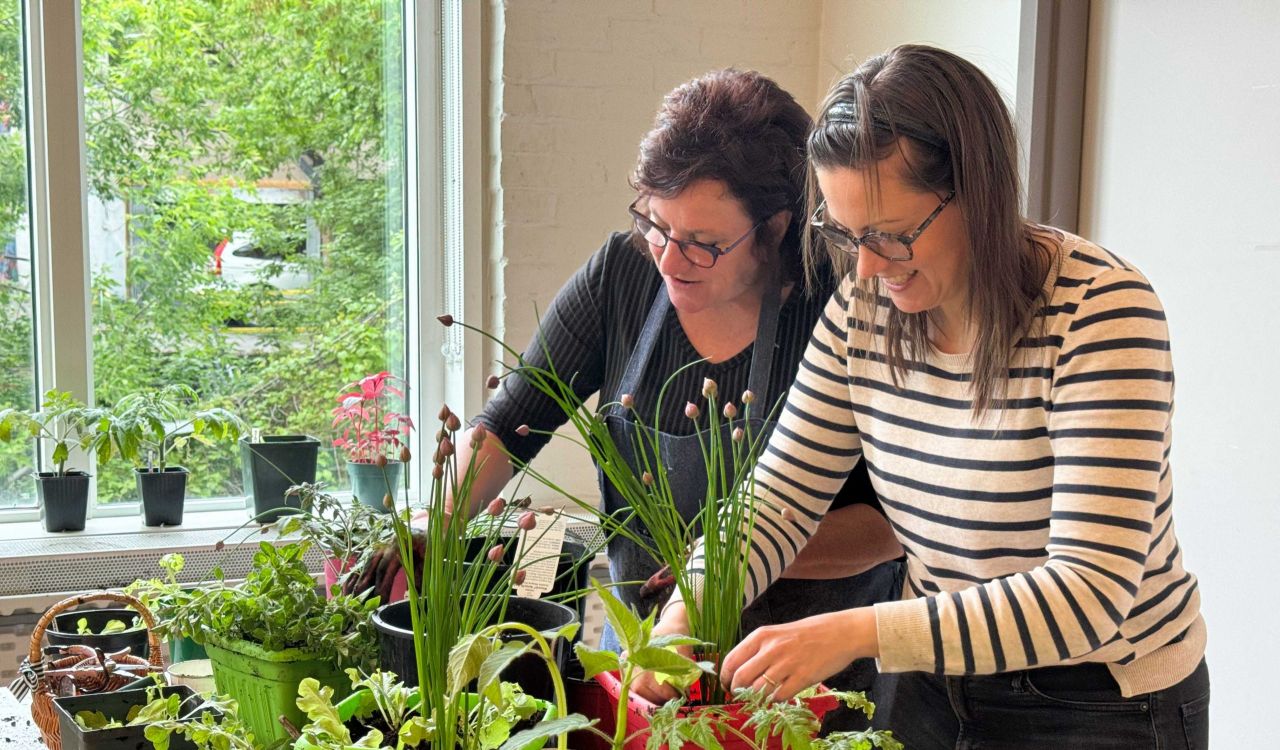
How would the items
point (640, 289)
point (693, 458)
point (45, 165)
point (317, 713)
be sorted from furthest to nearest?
point (45, 165)
point (640, 289)
point (693, 458)
point (317, 713)

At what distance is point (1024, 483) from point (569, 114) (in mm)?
2281

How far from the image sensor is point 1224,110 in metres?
2.48

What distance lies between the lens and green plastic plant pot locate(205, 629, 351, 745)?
1.29 m

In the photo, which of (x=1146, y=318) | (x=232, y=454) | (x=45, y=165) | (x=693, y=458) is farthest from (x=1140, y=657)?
(x=45, y=165)

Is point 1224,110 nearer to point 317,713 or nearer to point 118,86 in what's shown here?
point 317,713

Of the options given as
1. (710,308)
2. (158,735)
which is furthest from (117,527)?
(158,735)

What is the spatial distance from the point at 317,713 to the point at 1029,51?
7.71 feet

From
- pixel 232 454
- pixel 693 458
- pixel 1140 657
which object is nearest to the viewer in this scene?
pixel 1140 657

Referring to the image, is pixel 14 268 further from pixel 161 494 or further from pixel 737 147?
pixel 737 147

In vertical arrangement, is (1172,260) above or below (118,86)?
below

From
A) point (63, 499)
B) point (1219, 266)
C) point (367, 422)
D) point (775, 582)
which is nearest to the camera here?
point (775, 582)

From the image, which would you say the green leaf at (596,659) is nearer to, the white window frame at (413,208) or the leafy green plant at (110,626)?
the leafy green plant at (110,626)

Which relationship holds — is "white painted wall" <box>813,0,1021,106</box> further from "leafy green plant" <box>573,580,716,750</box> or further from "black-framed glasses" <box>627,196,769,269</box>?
"leafy green plant" <box>573,580,716,750</box>

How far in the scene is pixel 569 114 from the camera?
3.43 m
